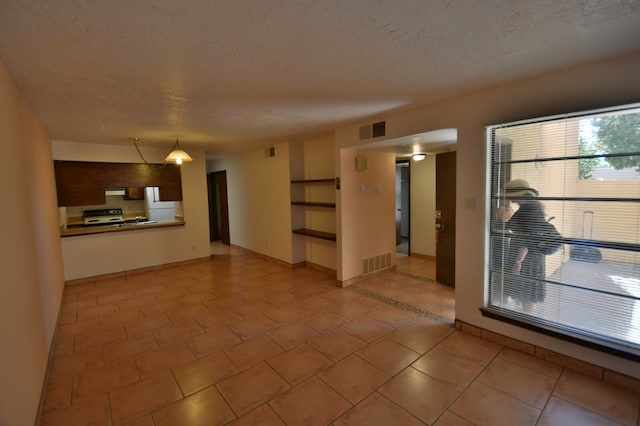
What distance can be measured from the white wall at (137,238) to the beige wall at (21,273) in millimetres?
2277

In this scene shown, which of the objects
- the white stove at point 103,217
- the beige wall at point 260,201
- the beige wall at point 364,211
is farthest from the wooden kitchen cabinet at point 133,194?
the beige wall at point 364,211

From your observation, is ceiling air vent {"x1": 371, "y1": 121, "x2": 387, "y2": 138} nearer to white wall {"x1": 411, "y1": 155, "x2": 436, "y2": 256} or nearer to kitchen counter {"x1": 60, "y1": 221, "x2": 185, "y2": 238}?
white wall {"x1": 411, "y1": 155, "x2": 436, "y2": 256}

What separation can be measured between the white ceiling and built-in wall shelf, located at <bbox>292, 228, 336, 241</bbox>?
7.89ft

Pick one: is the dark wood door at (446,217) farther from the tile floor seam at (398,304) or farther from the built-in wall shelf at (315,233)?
the built-in wall shelf at (315,233)

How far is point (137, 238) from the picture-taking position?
5602mm

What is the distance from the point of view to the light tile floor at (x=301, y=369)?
203 centimetres

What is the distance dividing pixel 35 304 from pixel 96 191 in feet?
11.5

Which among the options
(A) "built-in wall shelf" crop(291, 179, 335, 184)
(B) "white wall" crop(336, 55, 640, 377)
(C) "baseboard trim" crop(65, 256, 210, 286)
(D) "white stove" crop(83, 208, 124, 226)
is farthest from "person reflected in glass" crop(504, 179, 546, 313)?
(D) "white stove" crop(83, 208, 124, 226)

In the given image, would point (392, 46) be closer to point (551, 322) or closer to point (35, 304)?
point (551, 322)

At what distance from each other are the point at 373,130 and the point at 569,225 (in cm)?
232

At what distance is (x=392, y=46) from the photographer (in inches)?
72.7

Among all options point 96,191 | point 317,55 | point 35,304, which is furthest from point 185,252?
point 317,55

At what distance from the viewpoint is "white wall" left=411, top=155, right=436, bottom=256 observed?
5941mm

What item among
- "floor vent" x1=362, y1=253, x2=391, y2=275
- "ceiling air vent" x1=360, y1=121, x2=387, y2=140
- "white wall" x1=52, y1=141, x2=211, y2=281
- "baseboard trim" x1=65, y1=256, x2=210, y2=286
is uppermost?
"ceiling air vent" x1=360, y1=121, x2=387, y2=140
